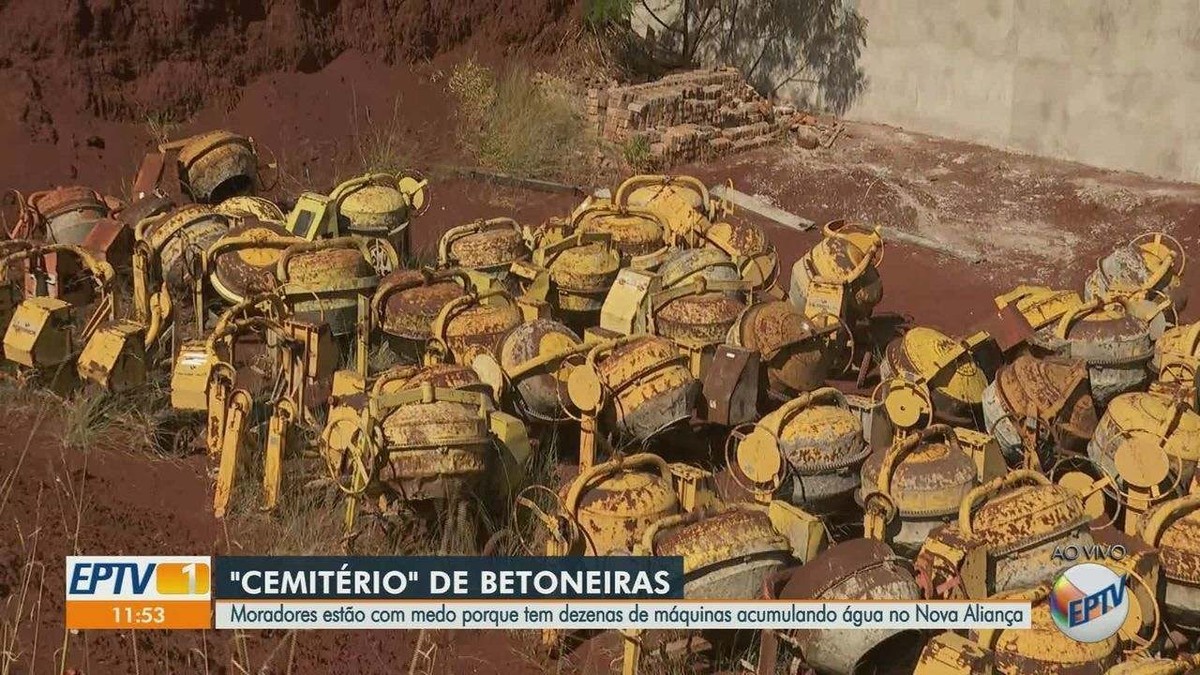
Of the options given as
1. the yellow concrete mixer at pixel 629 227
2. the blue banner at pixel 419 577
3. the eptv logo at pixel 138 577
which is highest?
the yellow concrete mixer at pixel 629 227

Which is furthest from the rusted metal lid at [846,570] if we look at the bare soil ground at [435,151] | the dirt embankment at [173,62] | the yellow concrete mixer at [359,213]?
the dirt embankment at [173,62]

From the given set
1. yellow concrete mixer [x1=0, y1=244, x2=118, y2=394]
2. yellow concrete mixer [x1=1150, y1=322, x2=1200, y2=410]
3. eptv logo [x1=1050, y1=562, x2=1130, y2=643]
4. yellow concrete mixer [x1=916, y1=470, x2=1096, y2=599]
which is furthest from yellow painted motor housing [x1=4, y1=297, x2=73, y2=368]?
yellow concrete mixer [x1=1150, y1=322, x2=1200, y2=410]

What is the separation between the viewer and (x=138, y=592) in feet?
22.2

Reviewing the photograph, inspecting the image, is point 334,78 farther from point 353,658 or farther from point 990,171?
point 353,658

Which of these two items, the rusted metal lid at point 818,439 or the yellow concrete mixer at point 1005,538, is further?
the rusted metal lid at point 818,439

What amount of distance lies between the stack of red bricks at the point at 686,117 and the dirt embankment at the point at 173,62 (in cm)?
186

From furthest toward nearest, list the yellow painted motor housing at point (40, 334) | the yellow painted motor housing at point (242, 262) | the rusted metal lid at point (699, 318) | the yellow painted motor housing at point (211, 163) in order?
the yellow painted motor housing at point (211, 163) → the yellow painted motor housing at point (242, 262) → the rusted metal lid at point (699, 318) → the yellow painted motor housing at point (40, 334)

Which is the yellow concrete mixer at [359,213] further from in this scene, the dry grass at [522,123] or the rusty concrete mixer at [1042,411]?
the rusty concrete mixer at [1042,411]

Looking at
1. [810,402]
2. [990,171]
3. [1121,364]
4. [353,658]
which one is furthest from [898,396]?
[990,171]

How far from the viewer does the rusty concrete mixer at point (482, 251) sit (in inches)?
403

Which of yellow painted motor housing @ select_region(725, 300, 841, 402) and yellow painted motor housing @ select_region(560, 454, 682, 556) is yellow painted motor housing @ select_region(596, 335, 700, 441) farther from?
yellow painted motor housing @ select_region(560, 454, 682, 556)

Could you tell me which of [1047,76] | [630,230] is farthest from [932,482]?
[1047,76]

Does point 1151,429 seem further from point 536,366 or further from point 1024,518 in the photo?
point 536,366

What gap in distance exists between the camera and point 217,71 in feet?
Answer: 46.0
